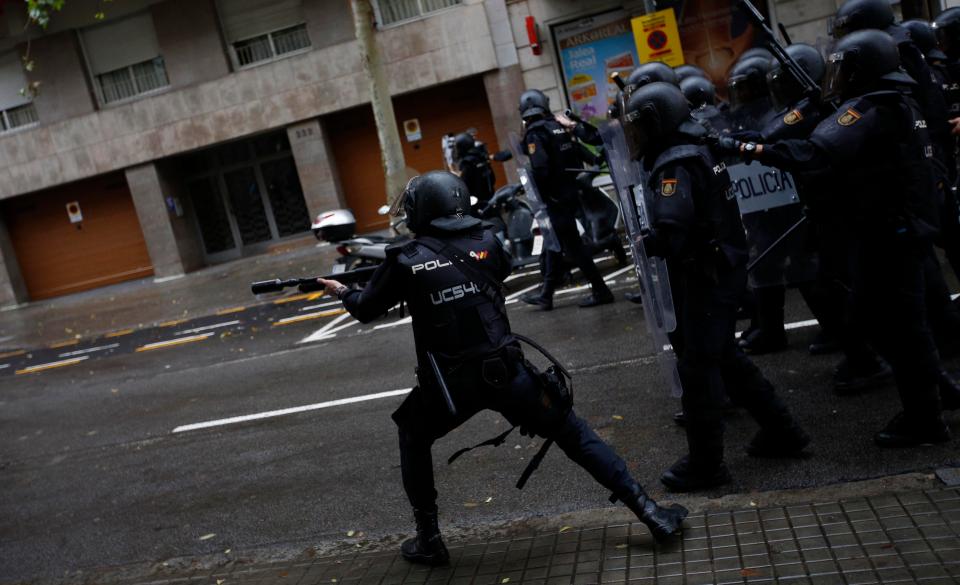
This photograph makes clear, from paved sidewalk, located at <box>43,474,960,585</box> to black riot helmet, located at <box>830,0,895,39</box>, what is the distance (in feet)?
9.39

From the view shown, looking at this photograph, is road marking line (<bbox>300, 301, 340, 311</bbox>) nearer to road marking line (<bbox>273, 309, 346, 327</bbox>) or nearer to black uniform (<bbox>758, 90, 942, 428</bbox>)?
road marking line (<bbox>273, 309, 346, 327</bbox>)

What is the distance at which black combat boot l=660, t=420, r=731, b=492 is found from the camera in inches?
179

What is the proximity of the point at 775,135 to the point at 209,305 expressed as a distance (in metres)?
12.8

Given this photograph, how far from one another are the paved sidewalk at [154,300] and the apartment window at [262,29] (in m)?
4.08

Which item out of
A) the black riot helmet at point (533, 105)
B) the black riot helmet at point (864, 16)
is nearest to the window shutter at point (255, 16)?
the black riot helmet at point (533, 105)

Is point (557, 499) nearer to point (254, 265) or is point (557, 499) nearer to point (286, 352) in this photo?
point (286, 352)

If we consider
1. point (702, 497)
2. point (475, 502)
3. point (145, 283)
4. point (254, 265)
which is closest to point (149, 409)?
point (475, 502)

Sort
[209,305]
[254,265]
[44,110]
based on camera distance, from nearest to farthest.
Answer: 1. [209,305]
2. [254,265]
3. [44,110]

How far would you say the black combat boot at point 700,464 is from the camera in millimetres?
4555

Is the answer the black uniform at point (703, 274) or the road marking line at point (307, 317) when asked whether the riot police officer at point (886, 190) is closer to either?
the black uniform at point (703, 274)

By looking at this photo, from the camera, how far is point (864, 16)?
5.76m

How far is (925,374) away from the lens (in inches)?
179

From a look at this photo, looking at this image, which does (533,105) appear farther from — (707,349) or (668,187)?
(707,349)

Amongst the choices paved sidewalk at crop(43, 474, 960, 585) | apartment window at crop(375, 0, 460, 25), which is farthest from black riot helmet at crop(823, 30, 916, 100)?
apartment window at crop(375, 0, 460, 25)
